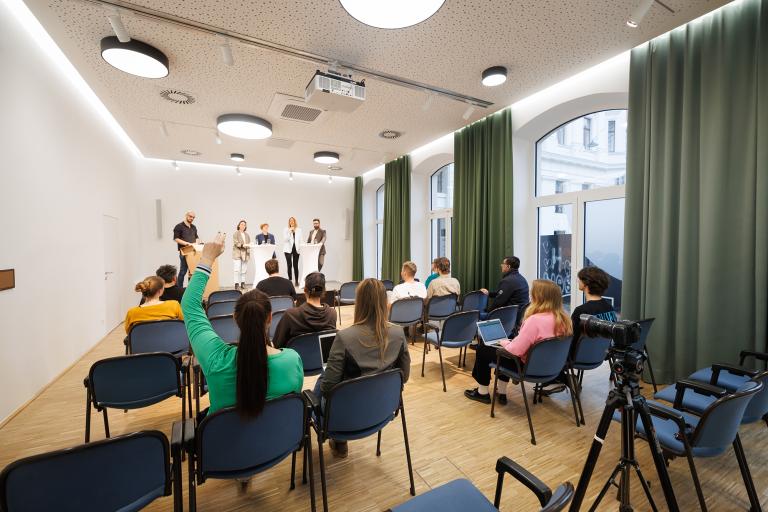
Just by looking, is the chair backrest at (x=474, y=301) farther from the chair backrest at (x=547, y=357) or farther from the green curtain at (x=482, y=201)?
the chair backrest at (x=547, y=357)

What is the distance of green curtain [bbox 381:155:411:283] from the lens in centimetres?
726

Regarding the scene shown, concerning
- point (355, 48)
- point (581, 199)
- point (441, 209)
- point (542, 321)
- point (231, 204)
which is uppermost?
point (355, 48)

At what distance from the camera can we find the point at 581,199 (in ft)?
14.3

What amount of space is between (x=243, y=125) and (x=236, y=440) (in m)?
4.74

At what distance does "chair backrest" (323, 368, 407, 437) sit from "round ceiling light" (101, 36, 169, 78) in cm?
362

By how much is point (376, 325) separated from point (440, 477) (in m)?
1.00

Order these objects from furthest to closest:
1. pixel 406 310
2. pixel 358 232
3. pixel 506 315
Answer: pixel 358 232
pixel 406 310
pixel 506 315

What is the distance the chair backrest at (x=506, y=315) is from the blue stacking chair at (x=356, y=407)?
2053mm

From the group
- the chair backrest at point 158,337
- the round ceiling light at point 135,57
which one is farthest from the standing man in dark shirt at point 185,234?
the chair backrest at point 158,337

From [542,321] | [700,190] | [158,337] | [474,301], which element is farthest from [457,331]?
[158,337]

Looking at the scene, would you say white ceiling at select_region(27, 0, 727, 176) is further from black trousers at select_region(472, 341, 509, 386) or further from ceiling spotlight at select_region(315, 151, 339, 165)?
black trousers at select_region(472, 341, 509, 386)

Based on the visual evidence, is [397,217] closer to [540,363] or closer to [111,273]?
[111,273]

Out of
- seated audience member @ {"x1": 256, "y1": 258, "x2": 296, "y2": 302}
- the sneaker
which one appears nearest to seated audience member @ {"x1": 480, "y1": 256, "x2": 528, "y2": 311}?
the sneaker

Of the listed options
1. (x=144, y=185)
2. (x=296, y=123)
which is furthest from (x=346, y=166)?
(x=144, y=185)
